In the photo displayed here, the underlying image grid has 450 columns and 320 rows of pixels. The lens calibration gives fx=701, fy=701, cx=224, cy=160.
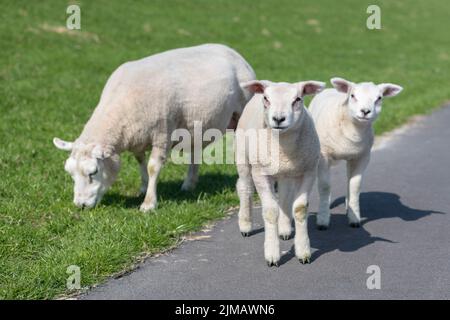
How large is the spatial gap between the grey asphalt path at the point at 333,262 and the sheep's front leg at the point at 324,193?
0.34 ft

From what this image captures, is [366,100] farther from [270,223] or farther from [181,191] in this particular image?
[181,191]

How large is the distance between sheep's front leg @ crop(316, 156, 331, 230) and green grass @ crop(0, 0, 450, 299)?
1212 millimetres

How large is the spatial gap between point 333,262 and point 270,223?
69cm

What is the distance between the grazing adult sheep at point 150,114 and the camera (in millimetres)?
7801

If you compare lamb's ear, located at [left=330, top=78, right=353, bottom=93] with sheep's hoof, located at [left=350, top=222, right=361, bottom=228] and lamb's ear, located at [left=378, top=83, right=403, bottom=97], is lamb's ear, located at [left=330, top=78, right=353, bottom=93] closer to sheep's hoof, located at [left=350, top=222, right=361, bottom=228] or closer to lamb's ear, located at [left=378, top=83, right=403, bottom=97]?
lamb's ear, located at [left=378, top=83, right=403, bottom=97]

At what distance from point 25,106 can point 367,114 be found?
8044mm

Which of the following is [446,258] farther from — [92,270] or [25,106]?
[25,106]

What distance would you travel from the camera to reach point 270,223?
6312mm

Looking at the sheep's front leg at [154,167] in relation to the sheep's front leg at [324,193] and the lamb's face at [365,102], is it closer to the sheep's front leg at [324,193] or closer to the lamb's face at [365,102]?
the sheep's front leg at [324,193]

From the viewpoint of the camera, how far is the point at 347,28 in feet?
103

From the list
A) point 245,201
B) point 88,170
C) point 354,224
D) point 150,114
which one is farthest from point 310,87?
point 88,170

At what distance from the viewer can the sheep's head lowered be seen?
7676 mm

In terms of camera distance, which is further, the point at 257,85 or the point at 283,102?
the point at 257,85
